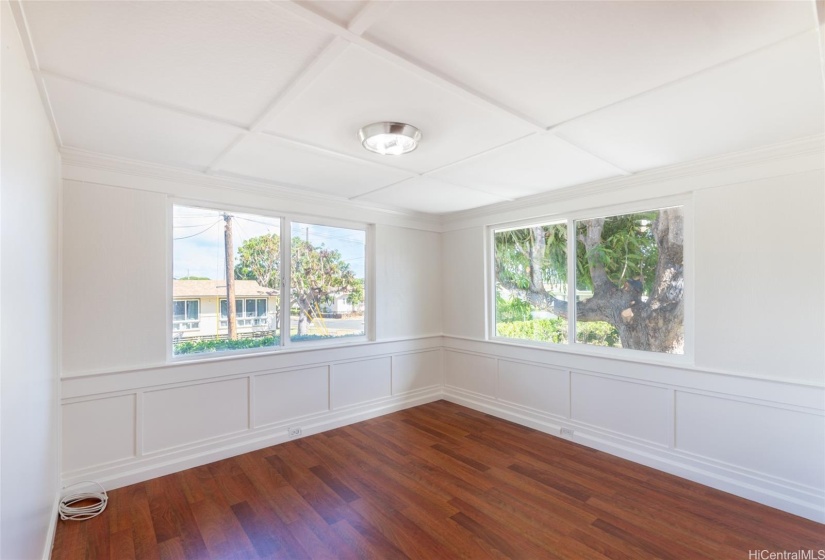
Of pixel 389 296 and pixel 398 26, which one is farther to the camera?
pixel 389 296

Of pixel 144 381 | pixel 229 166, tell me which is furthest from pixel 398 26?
pixel 144 381

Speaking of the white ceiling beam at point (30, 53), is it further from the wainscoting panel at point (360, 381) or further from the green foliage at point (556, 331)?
the green foliage at point (556, 331)

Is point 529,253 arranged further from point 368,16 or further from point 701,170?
point 368,16

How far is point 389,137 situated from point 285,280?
2.12 m

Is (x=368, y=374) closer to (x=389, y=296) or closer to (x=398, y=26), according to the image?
(x=389, y=296)

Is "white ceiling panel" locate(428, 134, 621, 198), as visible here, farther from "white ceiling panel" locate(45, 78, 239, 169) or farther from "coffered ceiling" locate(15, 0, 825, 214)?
"white ceiling panel" locate(45, 78, 239, 169)

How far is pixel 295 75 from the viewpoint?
170 cm

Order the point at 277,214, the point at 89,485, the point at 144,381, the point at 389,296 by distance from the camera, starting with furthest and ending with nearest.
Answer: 1. the point at 389,296
2. the point at 277,214
3. the point at 144,381
4. the point at 89,485

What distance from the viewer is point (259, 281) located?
366 centimetres

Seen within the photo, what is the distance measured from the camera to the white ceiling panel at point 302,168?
2.61 metres

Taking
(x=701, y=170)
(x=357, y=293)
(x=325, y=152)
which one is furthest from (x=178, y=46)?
(x=701, y=170)

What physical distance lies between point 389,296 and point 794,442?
3600mm

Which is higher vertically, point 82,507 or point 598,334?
point 598,334

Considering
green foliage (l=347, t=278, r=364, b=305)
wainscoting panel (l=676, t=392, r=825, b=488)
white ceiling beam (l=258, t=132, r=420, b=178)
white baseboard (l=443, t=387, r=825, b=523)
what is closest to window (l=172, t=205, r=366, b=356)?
green foliage (l=347, t=278, r=364, b=305)
